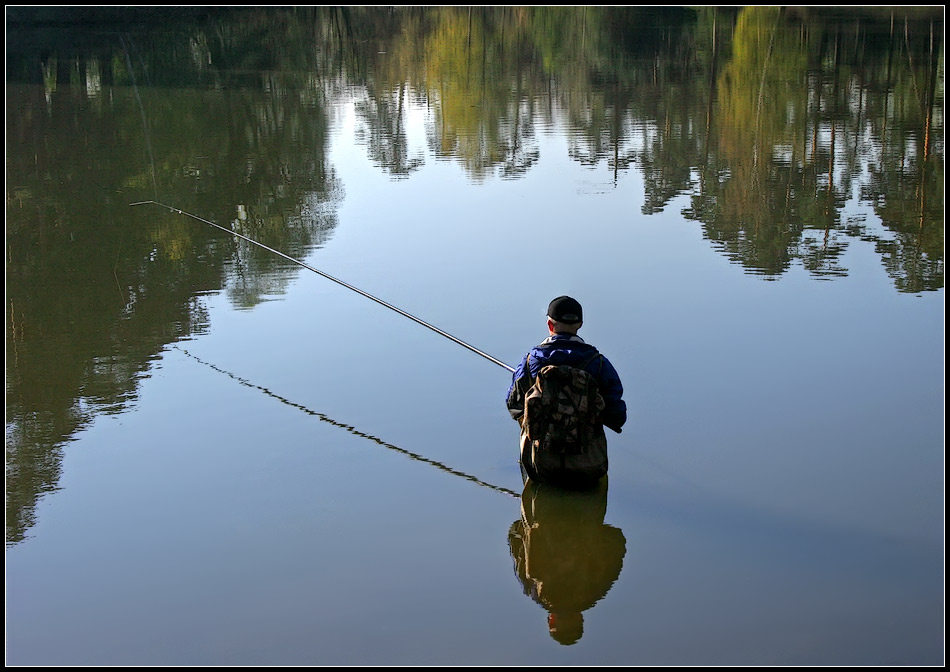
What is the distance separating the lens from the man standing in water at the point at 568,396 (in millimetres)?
5578

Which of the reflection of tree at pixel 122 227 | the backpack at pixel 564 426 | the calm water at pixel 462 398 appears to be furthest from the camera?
the reflection of tree at pixel 122 227

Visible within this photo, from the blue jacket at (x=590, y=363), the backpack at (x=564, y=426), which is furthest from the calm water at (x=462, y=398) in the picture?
the blue jacket at (x=590, y=363)

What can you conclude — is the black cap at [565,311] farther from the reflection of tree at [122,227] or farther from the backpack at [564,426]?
the reflection of tree at [122,227]

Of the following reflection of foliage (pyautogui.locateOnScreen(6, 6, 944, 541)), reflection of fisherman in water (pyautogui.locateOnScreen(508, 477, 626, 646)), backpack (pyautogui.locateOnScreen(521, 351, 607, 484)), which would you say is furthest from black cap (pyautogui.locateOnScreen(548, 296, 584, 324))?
reflection of foliage (pyautogui.locateOnScreen(6, 6, 944, 541))

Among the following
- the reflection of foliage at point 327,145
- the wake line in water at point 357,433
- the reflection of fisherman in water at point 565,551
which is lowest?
the reflection of fisherman in water at point 565,551

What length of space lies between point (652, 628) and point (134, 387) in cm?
453

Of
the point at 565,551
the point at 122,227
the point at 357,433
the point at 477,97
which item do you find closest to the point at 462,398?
the point at 357,433

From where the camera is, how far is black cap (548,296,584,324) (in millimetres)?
5602

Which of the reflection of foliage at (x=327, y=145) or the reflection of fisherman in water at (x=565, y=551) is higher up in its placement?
the reflection of foliage at (x=327, y=145)

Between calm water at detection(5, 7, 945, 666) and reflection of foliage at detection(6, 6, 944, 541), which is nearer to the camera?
calm water at detection(5, 7, 945, 666)

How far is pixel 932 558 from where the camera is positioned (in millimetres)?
5242

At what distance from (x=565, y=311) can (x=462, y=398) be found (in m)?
1.93

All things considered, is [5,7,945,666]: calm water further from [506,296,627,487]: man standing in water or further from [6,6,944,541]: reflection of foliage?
[506,296,627,487]: man standing in water

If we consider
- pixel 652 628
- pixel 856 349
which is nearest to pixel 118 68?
pixel 856 349
